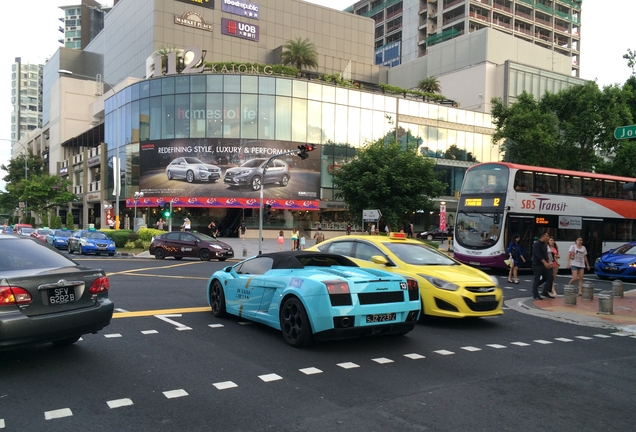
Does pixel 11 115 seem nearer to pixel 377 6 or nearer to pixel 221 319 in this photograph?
pixel 377 6

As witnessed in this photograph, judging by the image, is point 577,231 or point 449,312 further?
point 577,231

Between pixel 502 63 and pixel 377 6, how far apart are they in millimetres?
40386

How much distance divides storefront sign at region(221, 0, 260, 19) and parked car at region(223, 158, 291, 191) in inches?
1026

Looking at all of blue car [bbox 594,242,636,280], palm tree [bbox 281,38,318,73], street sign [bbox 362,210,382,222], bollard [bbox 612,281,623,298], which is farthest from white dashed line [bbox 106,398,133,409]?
palm tree [bbox 281,38,318,73]

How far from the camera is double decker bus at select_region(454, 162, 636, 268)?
19.9 metres

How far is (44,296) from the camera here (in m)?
5.62

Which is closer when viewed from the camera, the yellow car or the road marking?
the road marking

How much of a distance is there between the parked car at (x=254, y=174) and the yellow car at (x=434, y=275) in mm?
35878

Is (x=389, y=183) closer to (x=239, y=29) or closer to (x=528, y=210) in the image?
(x=528, y=210)

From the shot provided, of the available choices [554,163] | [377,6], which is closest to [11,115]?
[377,6]

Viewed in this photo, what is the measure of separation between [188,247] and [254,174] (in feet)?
69.5

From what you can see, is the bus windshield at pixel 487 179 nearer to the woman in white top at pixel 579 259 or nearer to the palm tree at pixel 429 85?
the woman in white top at pixel 579 259

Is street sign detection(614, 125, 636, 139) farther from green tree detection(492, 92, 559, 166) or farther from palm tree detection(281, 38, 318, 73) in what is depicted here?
palm tree detection(281, 38, 318, 73)

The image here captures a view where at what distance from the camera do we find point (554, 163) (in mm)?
34125
